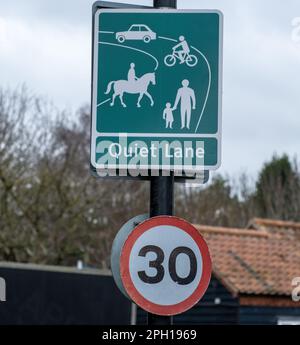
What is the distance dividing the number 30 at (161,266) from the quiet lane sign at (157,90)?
0.55m

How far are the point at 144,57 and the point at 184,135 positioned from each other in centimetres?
61

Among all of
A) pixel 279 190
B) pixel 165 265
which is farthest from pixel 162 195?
pixel 279 190

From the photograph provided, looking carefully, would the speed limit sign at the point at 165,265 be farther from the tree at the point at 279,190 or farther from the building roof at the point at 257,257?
the tree at the point at 279,190

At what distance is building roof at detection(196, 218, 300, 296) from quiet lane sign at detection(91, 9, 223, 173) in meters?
15.3

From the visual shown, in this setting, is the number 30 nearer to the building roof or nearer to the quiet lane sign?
the quiet lane sign

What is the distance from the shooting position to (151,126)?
6.58m

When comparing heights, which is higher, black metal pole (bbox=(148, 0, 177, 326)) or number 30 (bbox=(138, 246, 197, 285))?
black metal pole (bbox=(148, 0, 177, 326))

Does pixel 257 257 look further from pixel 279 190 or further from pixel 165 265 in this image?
pixel 165 265

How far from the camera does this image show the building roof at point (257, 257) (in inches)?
857

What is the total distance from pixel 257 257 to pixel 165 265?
55.3 feet

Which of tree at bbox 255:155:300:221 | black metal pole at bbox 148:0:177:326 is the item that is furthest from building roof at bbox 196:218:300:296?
black metal pole at bbox 148:0:177:326

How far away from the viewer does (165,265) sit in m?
6.29

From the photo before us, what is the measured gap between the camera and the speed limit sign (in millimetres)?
6250

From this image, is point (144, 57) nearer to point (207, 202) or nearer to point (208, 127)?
point (208, 127)
